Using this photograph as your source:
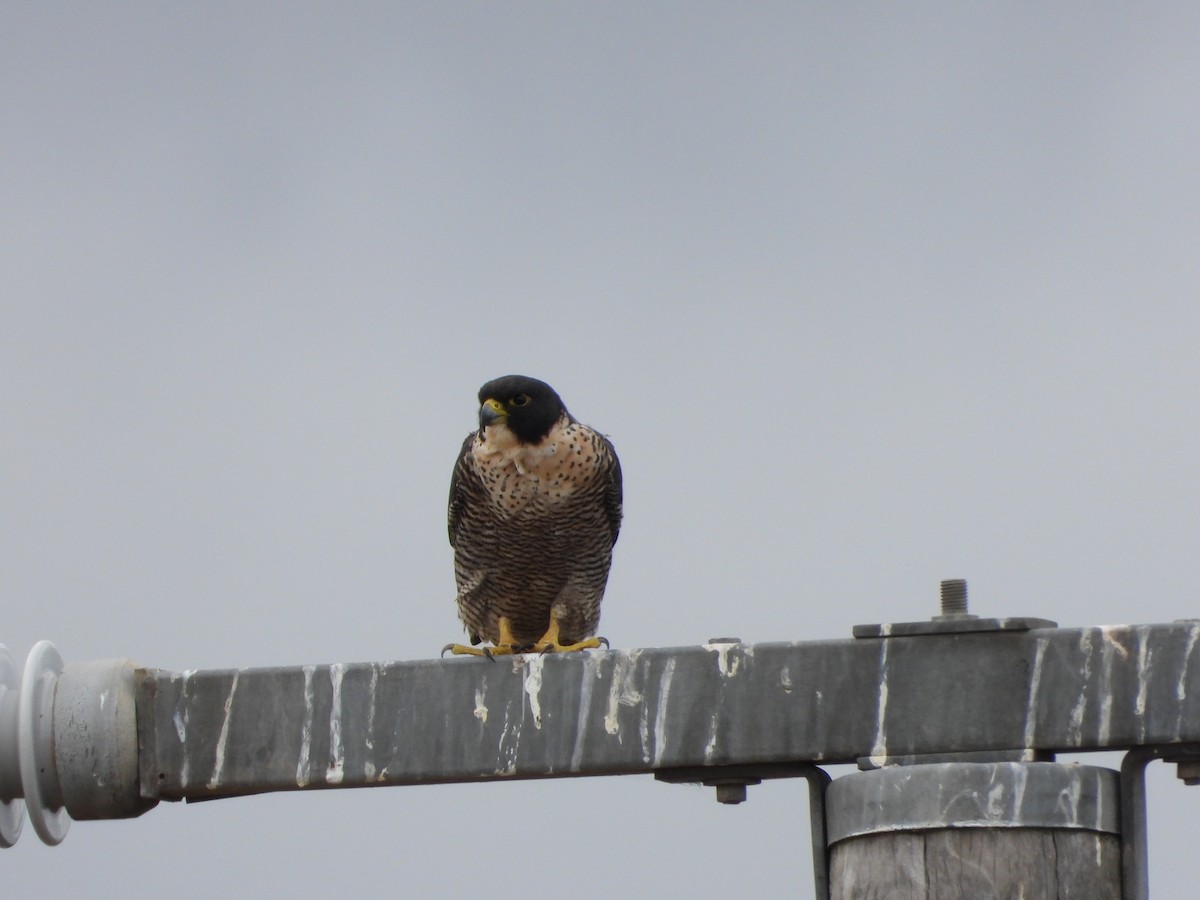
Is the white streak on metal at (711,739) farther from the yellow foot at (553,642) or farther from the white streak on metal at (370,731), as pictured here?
the yellow foot at (553,642)

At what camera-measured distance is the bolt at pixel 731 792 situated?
354 cm

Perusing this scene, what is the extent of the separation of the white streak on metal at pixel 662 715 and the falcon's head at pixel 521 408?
304 cm

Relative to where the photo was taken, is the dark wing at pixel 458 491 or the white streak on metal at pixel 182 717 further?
the dark wing at pixel 458 491

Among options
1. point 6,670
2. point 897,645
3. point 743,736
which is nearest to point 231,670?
point 6,670

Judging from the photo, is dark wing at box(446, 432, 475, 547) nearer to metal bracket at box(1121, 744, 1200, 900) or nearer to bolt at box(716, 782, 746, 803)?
bolt at box(716, 782, 746, 803)

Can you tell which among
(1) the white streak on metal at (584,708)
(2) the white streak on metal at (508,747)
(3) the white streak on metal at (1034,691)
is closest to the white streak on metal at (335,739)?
(2) the white streak on metal at (508,747)

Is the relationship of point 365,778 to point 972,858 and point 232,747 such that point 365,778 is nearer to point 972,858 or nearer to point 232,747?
point 232,747

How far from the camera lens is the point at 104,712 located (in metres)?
3.62

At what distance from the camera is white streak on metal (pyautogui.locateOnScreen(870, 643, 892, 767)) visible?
3367mm

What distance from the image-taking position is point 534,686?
11.7ft

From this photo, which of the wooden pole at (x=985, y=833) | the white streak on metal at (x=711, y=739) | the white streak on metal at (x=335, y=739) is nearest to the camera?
the wooden pole at (x=985, y=833)

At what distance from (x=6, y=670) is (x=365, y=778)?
0.74m

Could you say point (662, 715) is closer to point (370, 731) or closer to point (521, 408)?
point (370, 731)

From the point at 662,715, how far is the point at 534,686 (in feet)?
0.84
